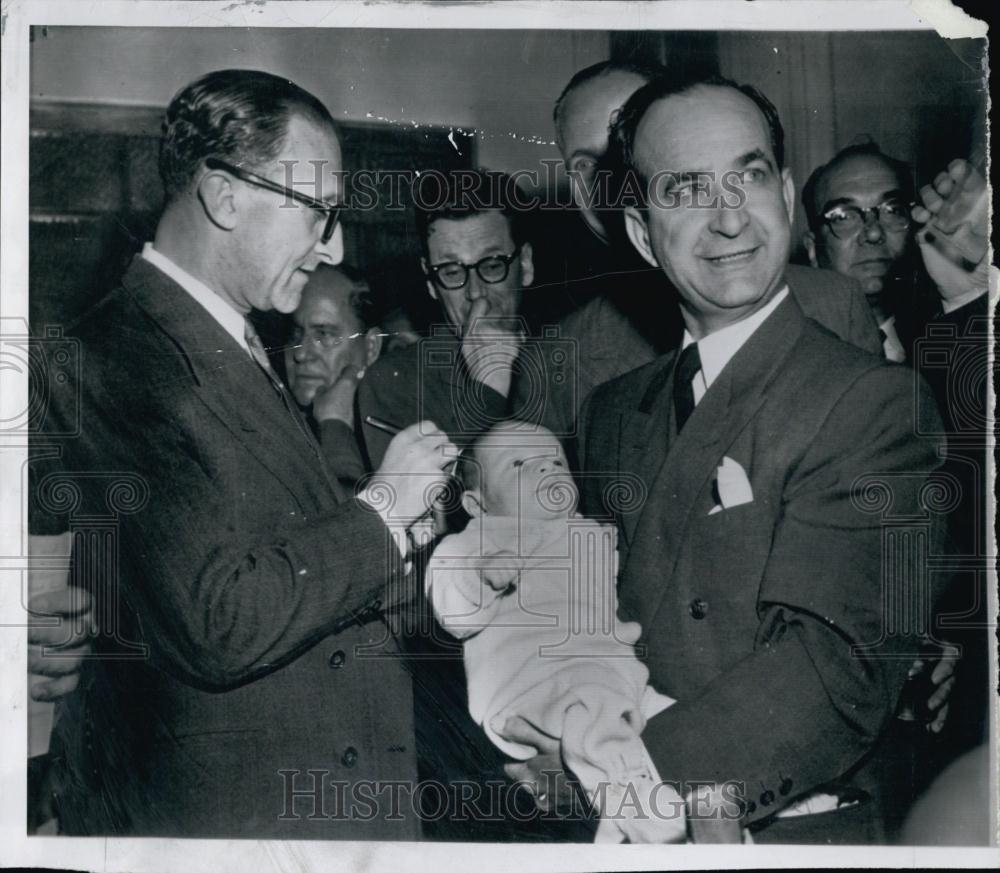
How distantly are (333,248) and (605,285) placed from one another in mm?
662

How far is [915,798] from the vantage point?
2.53 m

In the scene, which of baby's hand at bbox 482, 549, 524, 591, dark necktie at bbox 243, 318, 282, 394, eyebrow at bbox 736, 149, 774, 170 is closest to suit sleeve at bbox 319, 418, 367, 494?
dark necktie at bbox 243, 318, 282, 394

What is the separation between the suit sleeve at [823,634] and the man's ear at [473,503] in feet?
2.10

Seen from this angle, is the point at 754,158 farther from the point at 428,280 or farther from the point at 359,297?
the point at 359,297

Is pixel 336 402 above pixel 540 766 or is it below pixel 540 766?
above

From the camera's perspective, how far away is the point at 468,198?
101 inches

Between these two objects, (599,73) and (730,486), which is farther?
(599,73)

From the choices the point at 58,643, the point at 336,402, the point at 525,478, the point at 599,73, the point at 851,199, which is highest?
the point at 599,73

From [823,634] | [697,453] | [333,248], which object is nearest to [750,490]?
[697,453]

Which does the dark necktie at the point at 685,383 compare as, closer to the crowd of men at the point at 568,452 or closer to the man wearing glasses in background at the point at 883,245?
the crowd of men at the point at 568,452

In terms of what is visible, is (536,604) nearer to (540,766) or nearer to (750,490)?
(540,766)

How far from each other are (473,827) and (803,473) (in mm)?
1158

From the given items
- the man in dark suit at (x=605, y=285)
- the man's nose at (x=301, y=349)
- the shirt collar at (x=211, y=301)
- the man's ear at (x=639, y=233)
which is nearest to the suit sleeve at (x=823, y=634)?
the man in dark suit at (x=605, y=285)

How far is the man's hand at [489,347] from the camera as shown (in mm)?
2539
